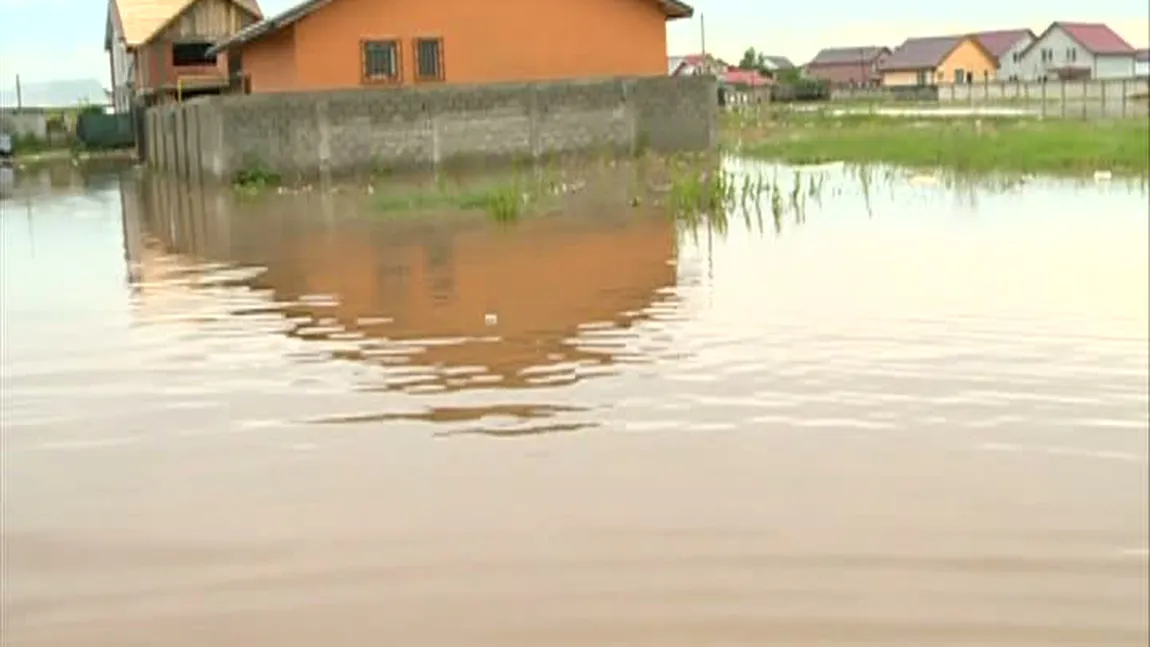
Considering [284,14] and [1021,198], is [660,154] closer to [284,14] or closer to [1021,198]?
[284,14]

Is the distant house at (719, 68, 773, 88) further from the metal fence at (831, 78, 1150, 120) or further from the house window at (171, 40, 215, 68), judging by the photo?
the house window at (171, 40, 215, 68)

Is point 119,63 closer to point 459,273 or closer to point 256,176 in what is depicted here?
point 256,176

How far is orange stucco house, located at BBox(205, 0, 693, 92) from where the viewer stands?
25047 mm

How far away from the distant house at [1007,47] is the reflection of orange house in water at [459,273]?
188 feet

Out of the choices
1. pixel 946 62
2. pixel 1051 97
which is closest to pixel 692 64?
pixel 1051 97

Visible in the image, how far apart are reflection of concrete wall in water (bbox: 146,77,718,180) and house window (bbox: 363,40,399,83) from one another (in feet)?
8.15

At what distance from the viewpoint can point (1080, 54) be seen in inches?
2589

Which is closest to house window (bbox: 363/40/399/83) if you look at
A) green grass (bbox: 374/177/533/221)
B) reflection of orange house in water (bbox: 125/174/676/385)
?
green grass (bbox: 374/177/533/221)

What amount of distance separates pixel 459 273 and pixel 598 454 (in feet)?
19.9

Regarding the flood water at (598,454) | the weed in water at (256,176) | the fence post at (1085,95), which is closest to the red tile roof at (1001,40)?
the fence post at (1085,95)

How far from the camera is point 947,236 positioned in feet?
41.8

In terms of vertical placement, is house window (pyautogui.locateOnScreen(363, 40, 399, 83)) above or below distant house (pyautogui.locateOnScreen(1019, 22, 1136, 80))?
below

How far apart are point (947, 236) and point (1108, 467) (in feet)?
24.1

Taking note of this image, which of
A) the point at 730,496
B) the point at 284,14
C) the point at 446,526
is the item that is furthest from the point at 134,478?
the point at 284,14
